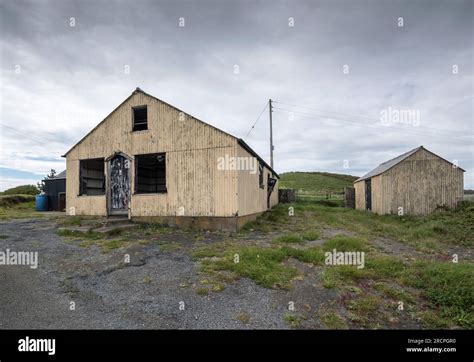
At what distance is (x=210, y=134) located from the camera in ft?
38.4

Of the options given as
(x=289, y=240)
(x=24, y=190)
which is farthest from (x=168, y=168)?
(x=24, y=190)

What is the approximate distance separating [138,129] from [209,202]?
5.89m

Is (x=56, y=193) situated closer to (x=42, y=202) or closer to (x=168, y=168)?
(x=42, y=202)

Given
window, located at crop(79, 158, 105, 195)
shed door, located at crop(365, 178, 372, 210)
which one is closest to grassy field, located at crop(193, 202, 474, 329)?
window, located at crop(79, 158, 105, 195)

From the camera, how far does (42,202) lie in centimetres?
2259

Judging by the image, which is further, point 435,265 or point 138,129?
point 138,129

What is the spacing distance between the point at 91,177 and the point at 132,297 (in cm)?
1339

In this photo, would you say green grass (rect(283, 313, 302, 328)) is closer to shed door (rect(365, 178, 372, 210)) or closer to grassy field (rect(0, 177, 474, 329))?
grassy field (rect(0, 177, 474, 329))

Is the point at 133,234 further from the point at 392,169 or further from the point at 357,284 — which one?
the point at 392,169

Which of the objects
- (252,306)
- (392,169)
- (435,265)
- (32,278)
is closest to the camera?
(252,306)

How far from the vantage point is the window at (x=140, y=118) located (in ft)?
43.6
